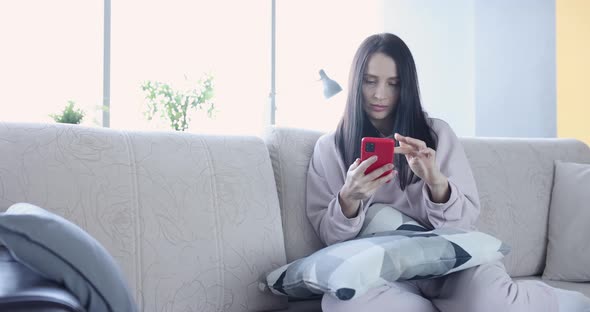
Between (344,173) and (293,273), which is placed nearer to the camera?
(293,273)

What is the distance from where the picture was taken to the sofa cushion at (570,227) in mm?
1907

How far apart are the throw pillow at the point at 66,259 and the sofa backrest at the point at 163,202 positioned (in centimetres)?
Answer: 57

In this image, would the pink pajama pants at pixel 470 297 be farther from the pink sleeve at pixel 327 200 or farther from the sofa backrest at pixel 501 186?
the sofa backrest at pixel 501 186

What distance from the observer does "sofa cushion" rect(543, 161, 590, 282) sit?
191cm

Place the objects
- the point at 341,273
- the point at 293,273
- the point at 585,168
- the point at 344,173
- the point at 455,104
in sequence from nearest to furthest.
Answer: the point at 341,273
the point at 293,273
the point at 344,173
the point at 585,168
the point at 455,104

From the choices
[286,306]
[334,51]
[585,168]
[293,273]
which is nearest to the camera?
[293,273]

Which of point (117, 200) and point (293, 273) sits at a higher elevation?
point (117, 200)

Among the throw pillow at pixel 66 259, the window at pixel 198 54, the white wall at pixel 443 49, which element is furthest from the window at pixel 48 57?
the throw pillow at pixel 66 259

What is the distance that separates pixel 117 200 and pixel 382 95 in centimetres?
80

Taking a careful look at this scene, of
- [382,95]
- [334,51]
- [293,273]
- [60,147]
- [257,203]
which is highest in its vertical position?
[334,51]

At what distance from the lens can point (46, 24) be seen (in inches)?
166

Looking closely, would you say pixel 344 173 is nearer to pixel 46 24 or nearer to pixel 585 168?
pixel 585 168

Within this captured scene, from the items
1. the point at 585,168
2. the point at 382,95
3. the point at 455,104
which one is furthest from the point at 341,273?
the point at 455,104

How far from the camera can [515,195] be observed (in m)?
2.00
